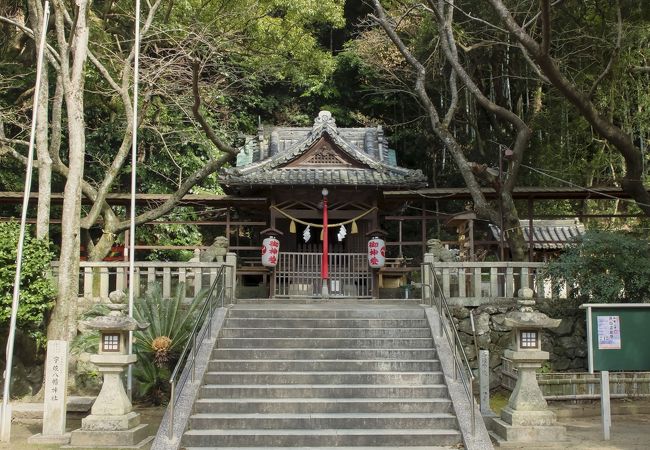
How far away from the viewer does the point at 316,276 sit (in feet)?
51.1

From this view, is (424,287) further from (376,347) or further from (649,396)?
(649,396)

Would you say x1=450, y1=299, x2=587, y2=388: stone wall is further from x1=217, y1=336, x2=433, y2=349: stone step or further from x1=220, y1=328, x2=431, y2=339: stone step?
x1=217, y1=336, x2=433, y2=349: stone step

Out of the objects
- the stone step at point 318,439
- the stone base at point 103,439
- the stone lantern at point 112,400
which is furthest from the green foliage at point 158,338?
the stone step at point 318,439

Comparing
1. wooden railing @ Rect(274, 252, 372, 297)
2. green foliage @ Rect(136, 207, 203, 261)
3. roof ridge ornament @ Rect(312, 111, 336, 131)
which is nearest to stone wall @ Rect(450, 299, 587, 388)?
wooden railing @ Rect(274, 252, 372, 297)

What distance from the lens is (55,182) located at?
21.9 m

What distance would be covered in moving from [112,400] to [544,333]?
8.56 meters

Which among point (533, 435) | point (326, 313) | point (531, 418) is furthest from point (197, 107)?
point (533, 435)

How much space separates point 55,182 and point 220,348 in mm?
14181

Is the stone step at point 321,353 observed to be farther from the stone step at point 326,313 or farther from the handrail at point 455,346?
the stone step at point 326,313

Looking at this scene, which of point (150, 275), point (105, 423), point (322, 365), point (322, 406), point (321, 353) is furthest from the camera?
point (150, 275)

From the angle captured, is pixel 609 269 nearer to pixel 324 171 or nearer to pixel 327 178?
pixel 327 178

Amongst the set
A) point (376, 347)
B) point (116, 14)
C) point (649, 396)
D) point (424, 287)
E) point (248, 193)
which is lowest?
point (649, 396)

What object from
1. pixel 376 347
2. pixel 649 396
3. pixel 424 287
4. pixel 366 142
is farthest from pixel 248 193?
pixel 649 396

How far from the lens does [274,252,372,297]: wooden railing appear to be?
15.4 m
